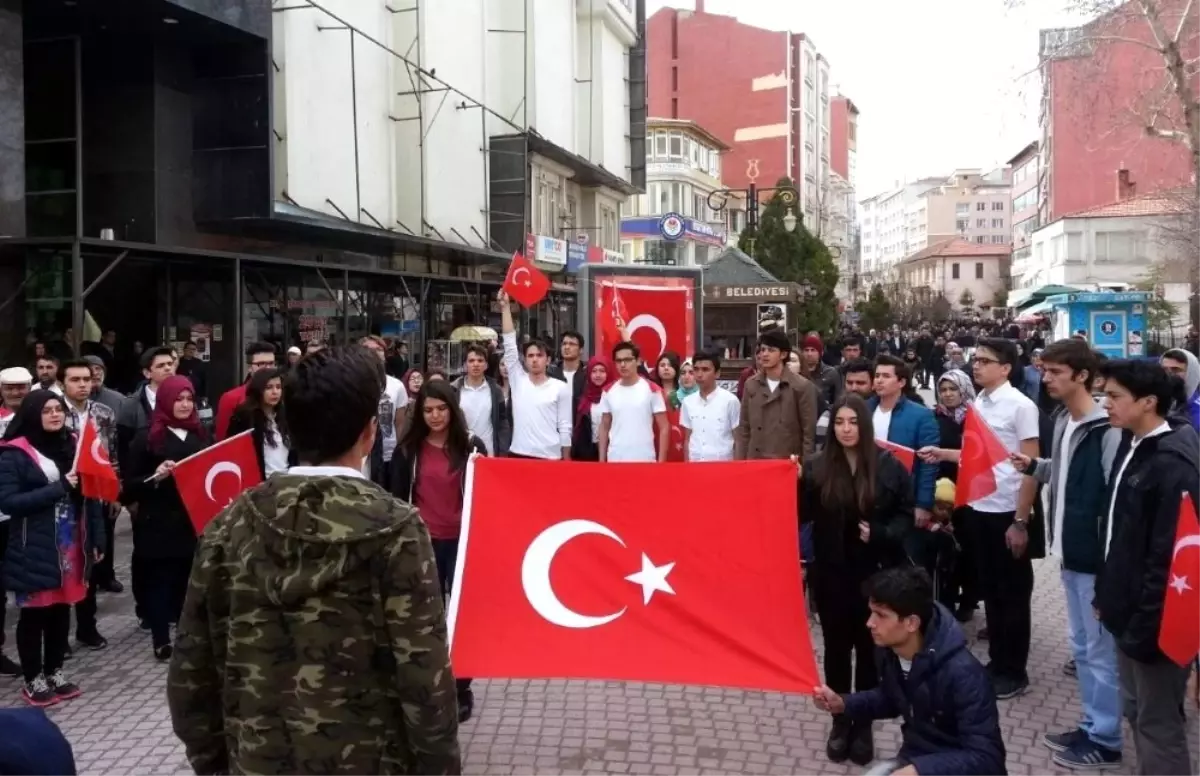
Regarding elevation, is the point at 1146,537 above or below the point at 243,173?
below

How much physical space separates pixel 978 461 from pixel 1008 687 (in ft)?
4.21

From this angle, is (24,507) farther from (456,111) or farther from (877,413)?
(456,111)

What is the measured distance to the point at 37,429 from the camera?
6.24 meters

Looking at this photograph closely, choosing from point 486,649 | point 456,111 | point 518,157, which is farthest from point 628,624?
point 518,157

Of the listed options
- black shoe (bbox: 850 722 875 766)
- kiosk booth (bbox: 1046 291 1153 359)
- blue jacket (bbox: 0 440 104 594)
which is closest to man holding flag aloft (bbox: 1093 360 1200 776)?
black shoe (bbox: 850 722 875 766)

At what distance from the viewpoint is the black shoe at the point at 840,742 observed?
504 cm

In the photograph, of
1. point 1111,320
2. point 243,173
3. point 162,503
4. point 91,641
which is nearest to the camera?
point 162,503

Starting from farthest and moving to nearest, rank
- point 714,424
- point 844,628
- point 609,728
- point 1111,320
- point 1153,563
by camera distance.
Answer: point 1111,320, point 714,424, point 609,728, point 844,628, point 1153,563

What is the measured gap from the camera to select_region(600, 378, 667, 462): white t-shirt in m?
8.54

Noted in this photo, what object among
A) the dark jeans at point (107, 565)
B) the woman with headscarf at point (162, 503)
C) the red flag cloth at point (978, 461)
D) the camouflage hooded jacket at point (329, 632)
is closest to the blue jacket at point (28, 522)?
the woman with headscarf at point (162, 503)

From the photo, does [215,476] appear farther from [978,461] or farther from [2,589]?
[978,461]

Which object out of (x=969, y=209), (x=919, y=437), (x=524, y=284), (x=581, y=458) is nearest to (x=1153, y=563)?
(x=919, y=437)

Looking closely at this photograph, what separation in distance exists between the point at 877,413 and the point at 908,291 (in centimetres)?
9504

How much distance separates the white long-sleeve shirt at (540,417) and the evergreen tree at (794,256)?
2778cm
